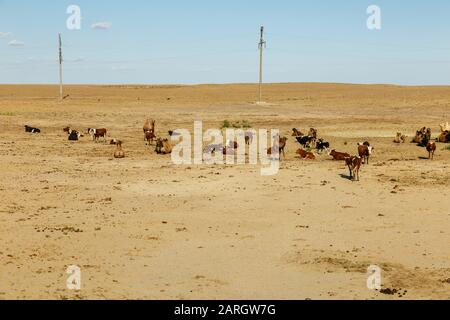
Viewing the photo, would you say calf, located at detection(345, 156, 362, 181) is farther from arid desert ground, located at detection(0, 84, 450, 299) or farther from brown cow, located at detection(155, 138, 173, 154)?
brown cow, located at detection(155, 138, 173, 154)

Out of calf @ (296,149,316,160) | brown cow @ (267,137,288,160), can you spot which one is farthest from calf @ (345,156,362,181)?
brown cow @ (267,137,288,160)

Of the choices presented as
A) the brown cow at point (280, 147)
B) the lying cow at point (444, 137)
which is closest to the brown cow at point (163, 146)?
the brown cow at point (280, 147)

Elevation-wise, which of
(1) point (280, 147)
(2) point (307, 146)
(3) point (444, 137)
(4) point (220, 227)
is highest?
(3) point (444, 137)

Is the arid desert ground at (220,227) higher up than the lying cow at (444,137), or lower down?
lower down

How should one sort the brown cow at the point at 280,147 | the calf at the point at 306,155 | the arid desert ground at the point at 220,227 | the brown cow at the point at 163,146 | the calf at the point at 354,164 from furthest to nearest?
the brown cow at the point at 163,146 < the brown cow at the point at 280,147 < the calf at the point at 306,155 < the calf at the point at 354,164 < the arid desert ground at the point at 220,227

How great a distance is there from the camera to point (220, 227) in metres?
12.9

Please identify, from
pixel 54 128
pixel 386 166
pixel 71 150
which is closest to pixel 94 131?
pixel 71 150

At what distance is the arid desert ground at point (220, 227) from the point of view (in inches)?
369

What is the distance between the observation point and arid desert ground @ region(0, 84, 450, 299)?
9383 millimetres

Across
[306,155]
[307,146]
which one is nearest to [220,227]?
[306,155]

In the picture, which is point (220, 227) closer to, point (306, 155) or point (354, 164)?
→ point (354, 164)

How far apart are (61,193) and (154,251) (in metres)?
6.07

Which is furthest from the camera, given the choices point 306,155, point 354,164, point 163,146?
point 163,146

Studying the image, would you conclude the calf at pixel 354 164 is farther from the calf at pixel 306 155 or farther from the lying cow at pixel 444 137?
the lying cow at pixel 444 137
